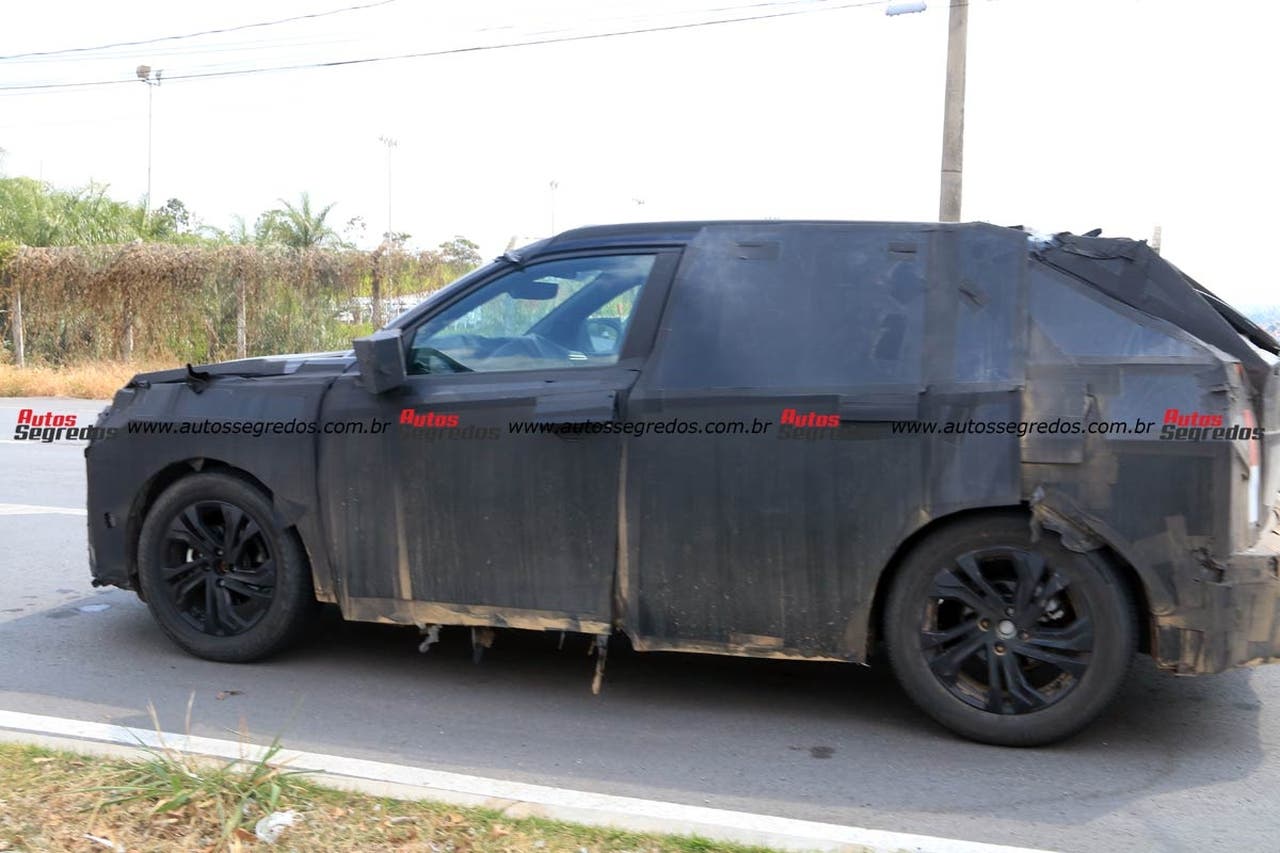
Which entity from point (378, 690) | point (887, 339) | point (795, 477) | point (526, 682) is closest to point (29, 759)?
point (378, 690)

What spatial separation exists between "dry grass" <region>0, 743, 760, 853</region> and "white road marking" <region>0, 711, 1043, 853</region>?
15cm

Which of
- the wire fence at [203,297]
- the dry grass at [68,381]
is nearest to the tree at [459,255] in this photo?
the wire fence at [203,297]

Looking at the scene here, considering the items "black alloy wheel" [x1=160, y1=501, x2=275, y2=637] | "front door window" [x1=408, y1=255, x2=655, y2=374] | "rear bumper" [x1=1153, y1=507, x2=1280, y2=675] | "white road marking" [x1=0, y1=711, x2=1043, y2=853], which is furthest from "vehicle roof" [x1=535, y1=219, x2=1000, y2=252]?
"white road marking" [x1=0, y1=711, x2=1043, y2=853]

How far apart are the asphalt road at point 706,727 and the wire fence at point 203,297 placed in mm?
13445

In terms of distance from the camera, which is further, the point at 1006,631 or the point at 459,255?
the point at 459,255

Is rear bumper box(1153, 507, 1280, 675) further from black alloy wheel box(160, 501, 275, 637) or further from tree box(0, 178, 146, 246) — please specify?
tree box(0, 178, 146, 246)

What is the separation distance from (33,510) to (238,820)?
6.35 m

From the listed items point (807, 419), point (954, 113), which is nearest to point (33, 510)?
point (807, 419)

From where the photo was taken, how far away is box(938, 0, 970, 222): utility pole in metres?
13.4

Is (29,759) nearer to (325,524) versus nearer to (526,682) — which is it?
(325,524)

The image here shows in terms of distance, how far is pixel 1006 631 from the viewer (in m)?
4.24

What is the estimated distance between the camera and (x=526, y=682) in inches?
200

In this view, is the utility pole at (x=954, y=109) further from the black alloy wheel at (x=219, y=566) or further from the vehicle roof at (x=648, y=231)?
the black alloy wheel at (x=219, y=566)

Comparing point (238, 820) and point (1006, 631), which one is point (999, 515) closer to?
point (1006, 631)
